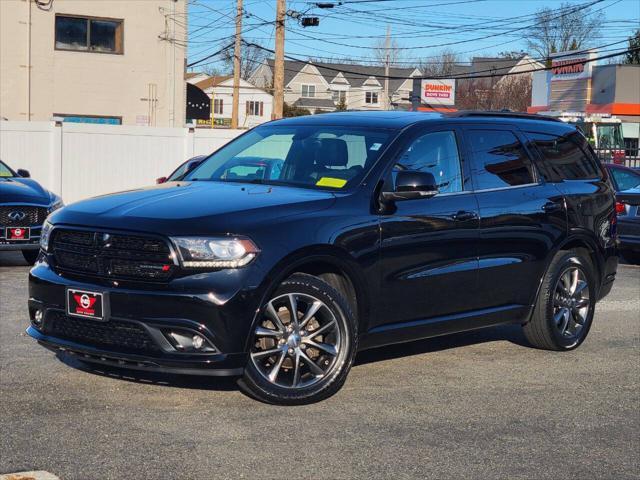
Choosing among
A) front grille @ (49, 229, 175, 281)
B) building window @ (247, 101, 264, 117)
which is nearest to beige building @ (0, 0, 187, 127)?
front grille @ (49, 229, 175, 281)

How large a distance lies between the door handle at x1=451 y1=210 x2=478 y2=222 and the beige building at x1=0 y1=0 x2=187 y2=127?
88.4 ft

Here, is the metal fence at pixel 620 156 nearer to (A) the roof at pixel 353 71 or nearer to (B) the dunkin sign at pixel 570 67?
(B) the dunkin sign at pixel 570 67

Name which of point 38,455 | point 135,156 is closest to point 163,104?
point 135,156

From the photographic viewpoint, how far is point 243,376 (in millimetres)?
5773

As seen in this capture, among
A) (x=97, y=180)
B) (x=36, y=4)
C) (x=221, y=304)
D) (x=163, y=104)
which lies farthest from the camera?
(x=163, y=104)

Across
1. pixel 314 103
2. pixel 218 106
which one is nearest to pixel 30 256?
pixel 218 106

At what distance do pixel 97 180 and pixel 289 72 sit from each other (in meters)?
74.7

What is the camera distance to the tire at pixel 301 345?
19.0ft

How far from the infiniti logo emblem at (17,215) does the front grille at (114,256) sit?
22.7 ft

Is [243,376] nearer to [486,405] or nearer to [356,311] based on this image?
[356,311]

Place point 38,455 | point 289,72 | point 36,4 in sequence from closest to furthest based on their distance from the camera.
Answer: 1. point 38,455
2. point 36,4
3. point 289,72

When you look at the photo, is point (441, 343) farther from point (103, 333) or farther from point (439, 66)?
point (439, 66)

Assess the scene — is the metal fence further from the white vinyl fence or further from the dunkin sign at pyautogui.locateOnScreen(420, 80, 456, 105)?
the dunkin sign at pyautogui.locateOnScreen(420, 80, 456, 105)

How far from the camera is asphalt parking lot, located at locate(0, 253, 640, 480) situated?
4.90 m
